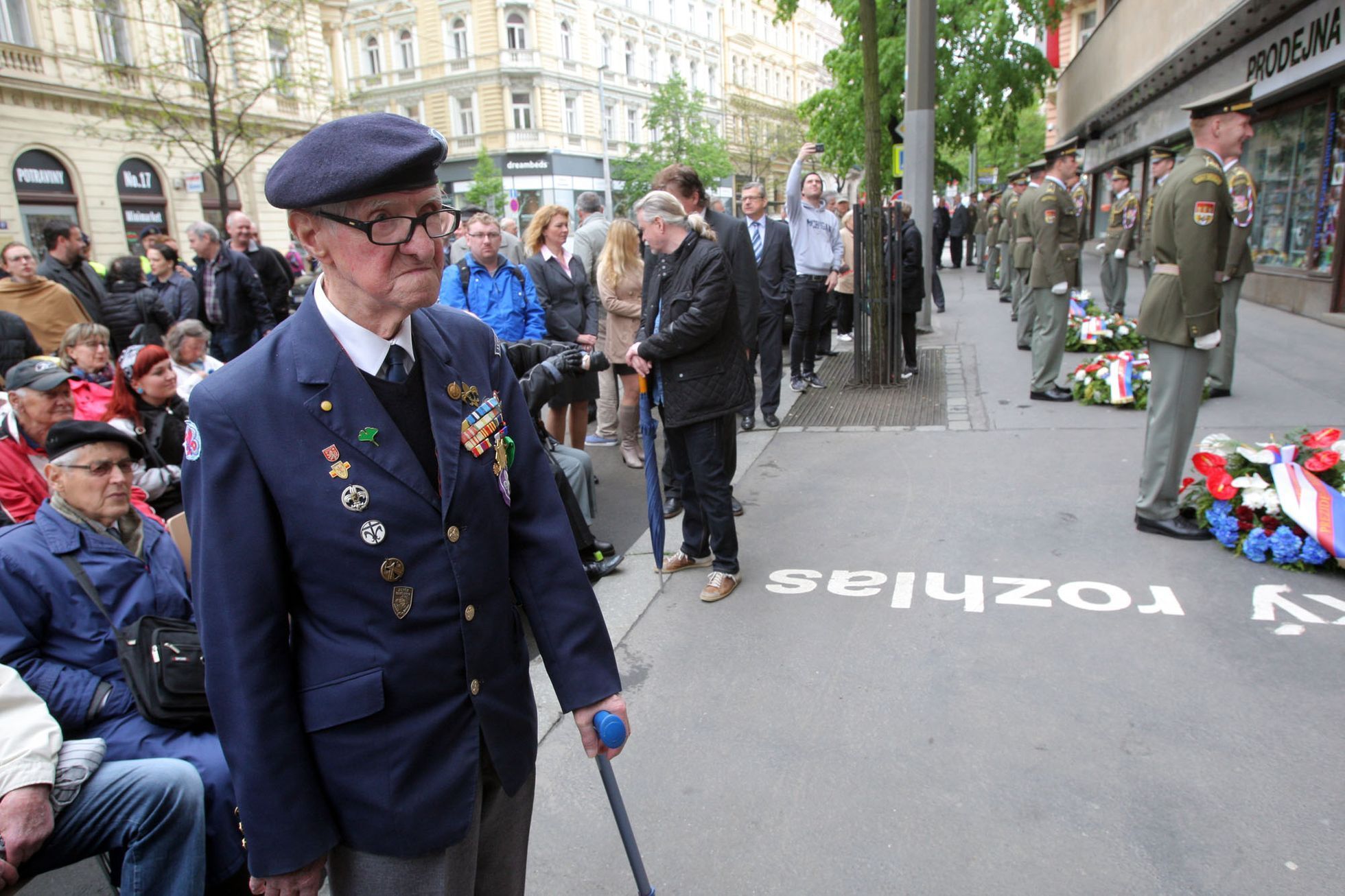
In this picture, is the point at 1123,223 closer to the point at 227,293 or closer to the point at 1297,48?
the point at 1297,48

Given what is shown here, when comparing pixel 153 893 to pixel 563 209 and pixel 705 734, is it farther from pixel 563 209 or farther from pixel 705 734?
pixel 563 209

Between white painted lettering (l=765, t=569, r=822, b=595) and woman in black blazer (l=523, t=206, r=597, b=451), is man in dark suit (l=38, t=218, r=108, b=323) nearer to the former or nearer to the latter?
woman in black blazer (l=523, t=206, r=597, b=451)

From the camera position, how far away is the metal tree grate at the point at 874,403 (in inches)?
Result: 317

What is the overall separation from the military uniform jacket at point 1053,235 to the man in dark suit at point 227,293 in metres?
7.20

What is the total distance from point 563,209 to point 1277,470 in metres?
5.29

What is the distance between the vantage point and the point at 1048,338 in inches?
329

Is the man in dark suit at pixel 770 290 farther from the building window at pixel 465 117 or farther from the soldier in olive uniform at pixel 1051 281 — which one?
the building window at pixel 465 117

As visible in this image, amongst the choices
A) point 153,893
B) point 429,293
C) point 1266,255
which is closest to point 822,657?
point 153,893

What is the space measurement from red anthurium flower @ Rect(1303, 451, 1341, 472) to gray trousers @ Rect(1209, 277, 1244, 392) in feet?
10.6

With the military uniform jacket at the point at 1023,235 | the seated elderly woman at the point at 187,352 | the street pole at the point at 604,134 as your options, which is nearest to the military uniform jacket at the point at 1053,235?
the military uniform jacket at the point at 1023,235

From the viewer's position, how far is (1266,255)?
1371cm

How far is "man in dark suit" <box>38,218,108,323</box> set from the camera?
777 centimetres

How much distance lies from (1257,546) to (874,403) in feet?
14.3

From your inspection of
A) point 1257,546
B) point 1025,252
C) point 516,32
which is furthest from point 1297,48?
point 516,32
